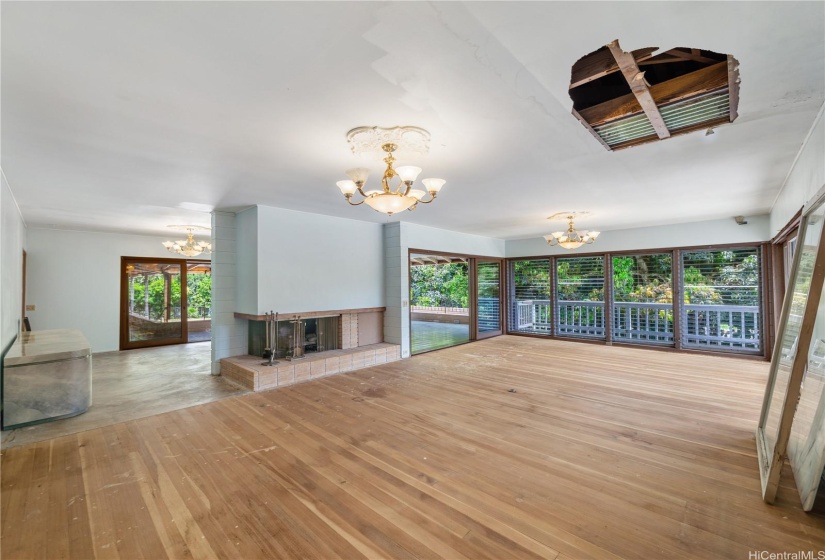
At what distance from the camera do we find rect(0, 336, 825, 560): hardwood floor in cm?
184

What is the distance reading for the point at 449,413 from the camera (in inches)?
144

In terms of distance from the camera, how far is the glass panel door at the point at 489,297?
8680 millimetres

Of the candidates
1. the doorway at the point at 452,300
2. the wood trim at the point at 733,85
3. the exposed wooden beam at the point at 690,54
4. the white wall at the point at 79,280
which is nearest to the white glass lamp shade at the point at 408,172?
the exposed wooden beam at the point at 690,54

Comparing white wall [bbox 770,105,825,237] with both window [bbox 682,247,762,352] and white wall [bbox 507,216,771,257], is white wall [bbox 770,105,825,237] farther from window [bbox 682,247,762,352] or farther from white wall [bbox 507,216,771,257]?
window [bbox 682,247,762,352]

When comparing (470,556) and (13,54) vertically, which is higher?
(13,54)

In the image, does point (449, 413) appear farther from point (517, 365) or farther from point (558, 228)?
point (558, 228)

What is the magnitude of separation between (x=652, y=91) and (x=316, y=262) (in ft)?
15.1

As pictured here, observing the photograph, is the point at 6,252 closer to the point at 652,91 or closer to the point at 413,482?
the point at 413,482

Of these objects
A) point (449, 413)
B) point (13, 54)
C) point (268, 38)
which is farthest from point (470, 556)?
point (13, 54)

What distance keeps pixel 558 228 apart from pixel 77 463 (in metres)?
7.45

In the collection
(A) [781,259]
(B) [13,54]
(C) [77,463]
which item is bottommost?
(C) [77,463]

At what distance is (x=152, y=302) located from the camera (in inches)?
309

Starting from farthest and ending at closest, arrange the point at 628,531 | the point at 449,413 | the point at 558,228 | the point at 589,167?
the point at 558,228 → the point at 449,413 → the point at 589,167 → the point at 628,531

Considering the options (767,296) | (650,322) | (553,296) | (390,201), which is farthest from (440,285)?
(390,201)
